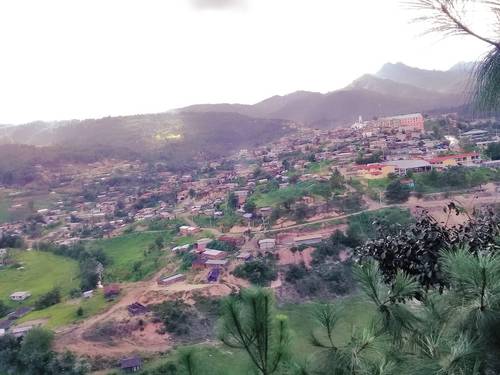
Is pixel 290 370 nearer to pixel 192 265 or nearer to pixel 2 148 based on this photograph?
pixel 192 265

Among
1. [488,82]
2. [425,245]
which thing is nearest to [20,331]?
[425,245]

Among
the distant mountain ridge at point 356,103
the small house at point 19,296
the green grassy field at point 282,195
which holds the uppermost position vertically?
the distant mountain ridge at point 356,103

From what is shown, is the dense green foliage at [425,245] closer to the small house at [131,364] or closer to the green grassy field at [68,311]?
the small house at [131,364]

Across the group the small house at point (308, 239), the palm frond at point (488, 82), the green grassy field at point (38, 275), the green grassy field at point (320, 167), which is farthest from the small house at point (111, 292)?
the palm frond at point (488, 82)

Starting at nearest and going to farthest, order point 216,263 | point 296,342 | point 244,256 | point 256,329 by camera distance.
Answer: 1. point 256,329
2. point 296,342
3. point 216,263
4. point 244,256

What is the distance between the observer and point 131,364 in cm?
706

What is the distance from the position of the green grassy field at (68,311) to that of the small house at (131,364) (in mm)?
2267

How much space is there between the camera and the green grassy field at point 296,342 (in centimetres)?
159

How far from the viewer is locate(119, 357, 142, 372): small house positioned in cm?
698

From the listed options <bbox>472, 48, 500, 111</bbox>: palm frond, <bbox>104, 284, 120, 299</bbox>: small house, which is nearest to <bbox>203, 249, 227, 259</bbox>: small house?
<bbox>104, 284, 120, 299</bbox>: small house

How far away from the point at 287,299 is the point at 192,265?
284 centimetres

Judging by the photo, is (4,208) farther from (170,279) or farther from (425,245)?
(425,245)

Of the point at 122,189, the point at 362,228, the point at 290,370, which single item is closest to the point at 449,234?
the point at 290,370

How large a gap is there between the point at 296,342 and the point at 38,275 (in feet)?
41.9
